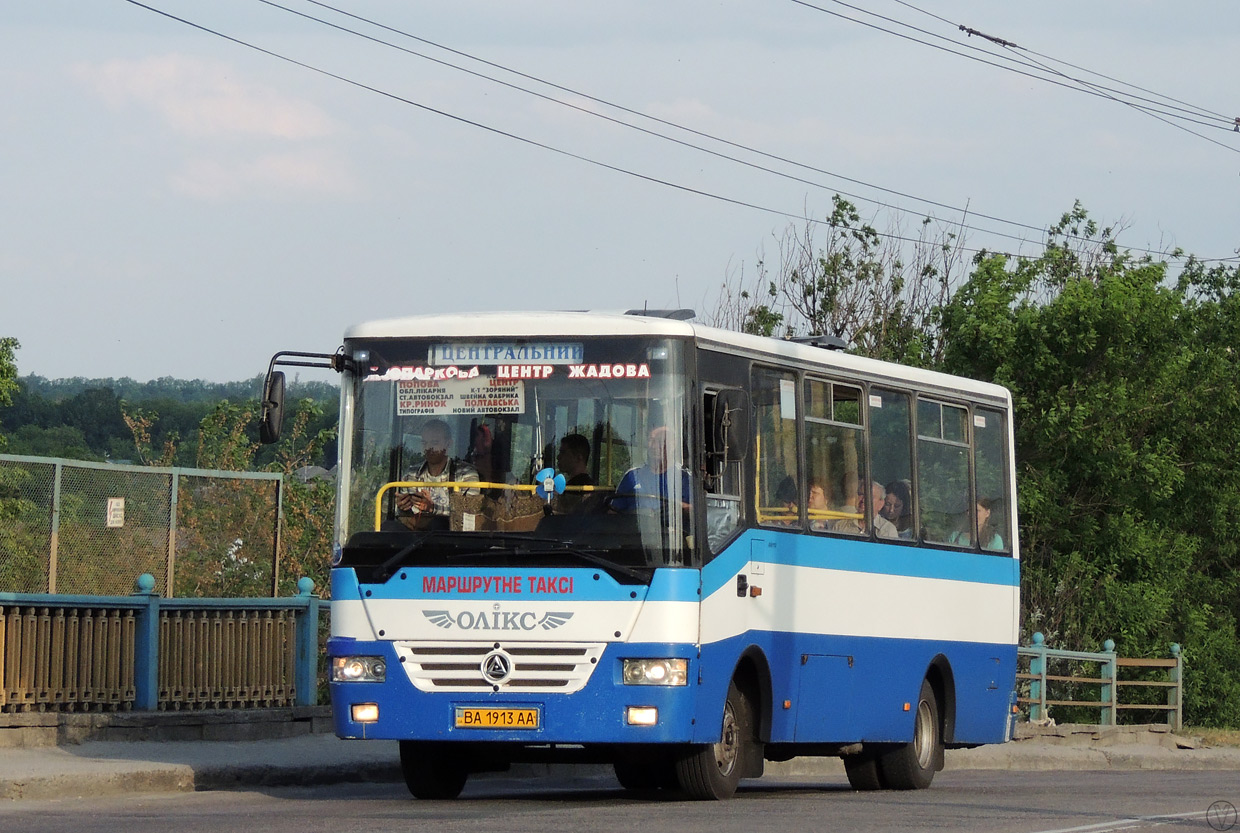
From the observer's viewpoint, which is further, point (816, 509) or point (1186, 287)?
point (1186, 287)

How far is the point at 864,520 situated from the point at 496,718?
3.70 metres

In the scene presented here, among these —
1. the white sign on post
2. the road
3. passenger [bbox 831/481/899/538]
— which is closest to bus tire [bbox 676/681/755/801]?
the road

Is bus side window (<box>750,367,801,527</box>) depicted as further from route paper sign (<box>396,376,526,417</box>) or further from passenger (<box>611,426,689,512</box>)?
route paper sign (<box>396,376,526,417</box>)

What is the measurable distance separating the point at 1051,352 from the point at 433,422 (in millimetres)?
20450

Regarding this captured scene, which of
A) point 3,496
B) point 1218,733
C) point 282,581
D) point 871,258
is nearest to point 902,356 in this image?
point 871,258

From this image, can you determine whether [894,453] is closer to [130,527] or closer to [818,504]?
[818,504]

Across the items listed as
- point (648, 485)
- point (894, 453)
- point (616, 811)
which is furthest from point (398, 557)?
point (894, 453)

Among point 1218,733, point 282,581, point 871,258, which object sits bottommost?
point 1218,733

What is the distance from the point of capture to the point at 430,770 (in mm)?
13320

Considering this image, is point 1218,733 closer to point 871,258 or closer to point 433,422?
point 871,258

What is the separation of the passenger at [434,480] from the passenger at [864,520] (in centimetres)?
306

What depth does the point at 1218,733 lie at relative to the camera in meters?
29.4

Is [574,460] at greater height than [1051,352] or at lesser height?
lesser

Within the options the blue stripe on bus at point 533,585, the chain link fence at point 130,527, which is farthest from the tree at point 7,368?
the blue stripe on bus at point 533,585
